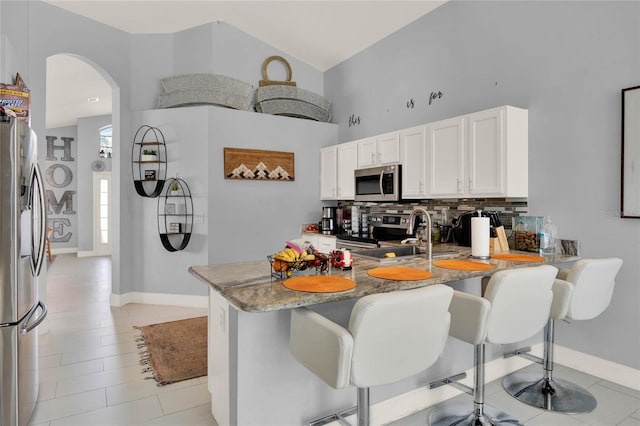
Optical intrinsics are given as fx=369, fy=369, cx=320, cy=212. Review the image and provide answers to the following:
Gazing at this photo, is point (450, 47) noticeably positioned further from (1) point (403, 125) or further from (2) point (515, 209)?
(2) point (515, 209)

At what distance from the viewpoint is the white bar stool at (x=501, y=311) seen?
1.79 meters

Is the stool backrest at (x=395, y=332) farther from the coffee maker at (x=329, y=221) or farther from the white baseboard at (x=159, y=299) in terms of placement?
the white baseboard at (x=159, y=299)

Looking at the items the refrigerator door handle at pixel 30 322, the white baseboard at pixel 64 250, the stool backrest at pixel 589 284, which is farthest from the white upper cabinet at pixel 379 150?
the white baseboard at pixel 64 250

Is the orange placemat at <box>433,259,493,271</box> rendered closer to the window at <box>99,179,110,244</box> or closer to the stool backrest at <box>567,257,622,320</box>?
the stool backrest at <box>567,257,622,320</box>

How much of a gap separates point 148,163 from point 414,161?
10.6ft

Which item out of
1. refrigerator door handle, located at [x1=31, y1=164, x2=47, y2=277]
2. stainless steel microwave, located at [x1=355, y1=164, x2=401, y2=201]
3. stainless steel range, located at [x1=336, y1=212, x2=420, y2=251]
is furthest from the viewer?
stainless steel range, located at [x1=336, y1=212, x2=420, y2=251]

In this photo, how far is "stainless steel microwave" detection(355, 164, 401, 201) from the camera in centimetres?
401

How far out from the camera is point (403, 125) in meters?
4.48

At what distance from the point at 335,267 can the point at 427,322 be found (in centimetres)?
72

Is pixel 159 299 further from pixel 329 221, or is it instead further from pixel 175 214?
pixel 329 221

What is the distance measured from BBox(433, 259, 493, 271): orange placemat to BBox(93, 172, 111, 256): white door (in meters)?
9.07

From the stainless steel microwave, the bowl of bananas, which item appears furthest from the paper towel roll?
the stainless steel microwave

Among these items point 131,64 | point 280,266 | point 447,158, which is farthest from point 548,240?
point 131,64

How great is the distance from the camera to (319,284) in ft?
5.43
